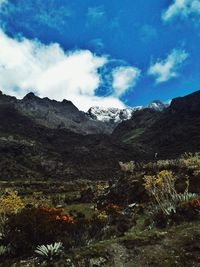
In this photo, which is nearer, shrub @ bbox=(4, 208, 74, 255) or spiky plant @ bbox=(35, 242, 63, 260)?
spiky plant @ bbox=(35, 242, 63, 260)

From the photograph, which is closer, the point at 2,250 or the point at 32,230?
the point at 2,250

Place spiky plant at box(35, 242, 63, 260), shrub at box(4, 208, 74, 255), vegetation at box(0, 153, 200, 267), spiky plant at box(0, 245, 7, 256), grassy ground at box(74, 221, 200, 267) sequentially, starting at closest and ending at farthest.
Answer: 1. grassy ground at box(74, 221, 200, 267)
2. vegetation at box(0, 153, 200, 267)
3. spiky plant at box(35, 242, 63, 260)
4. spiky plant at box(0, 245, 7, 256)
5. shrub at box(4, 208, 74, 255)

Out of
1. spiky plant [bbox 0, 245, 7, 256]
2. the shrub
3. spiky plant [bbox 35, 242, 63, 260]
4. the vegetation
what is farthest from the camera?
the shrub

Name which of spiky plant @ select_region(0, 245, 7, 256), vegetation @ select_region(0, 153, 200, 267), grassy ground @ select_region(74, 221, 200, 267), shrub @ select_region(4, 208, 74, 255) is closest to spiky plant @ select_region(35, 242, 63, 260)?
vegetation @ select_region(0, 153, 200, 267)

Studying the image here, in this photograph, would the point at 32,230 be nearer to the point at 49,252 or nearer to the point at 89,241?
the point at 49,252

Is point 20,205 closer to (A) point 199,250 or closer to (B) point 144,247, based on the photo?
(B) point 144,247

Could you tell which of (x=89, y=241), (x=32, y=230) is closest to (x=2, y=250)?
(x=32, y=230)

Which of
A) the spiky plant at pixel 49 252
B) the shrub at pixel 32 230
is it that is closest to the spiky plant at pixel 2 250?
the shrub at pixel 32 230

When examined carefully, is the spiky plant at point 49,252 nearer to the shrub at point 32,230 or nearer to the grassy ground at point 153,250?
the grassy ground at point 153,250

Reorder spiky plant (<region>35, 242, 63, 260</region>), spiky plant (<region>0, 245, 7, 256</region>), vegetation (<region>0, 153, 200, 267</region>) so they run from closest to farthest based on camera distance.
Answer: vegetation (<region>0, 153, 200, 267</region>) → spiky plant (<region>35, 242, 63, 260</region>) → spiky plant (<region>0, 245, 7, 256</region>)

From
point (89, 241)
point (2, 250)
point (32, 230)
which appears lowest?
point (89, 241)

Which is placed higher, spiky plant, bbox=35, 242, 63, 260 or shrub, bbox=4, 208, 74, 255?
shrub, bbox=4, 208, 74, 255

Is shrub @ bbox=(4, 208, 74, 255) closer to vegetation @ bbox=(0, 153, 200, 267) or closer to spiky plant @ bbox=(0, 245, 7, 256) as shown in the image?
vegetation @ bbox=(0, 153, 200, 267)

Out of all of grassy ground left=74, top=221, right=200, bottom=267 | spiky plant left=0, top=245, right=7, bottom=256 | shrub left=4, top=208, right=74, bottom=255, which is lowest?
grassy ground left=74, top=221, right=200, bottom=267
